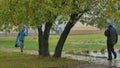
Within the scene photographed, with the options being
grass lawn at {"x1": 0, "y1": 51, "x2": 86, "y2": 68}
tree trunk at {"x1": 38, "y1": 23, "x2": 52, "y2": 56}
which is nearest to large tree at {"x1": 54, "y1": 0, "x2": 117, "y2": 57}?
Answer: tree trunk at {"x1": 38, "y1": 23, "x2": 52, "y2": 56}

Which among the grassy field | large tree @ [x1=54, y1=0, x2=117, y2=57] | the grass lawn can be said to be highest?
large tree @ [x1=54, y1=0, x2=117, y2=57]

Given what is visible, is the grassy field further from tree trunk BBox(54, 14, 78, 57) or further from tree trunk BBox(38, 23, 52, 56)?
tree trunk BBox(54, 14, 78, 57)

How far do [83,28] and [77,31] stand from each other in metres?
1.14

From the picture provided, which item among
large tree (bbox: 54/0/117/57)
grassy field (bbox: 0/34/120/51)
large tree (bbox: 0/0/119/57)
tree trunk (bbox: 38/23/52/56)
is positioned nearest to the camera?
large tree (bbox: 0/0/119/57)

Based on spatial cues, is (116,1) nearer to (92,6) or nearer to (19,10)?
(92,6)

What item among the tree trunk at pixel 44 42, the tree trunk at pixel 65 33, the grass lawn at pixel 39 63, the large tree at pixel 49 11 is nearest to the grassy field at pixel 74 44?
the tree trunk at pixel 44 42

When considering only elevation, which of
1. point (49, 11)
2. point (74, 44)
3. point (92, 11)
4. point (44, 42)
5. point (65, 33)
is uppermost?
point (49, 11)

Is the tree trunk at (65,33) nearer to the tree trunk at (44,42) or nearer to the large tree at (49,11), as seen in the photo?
the large tree at (49,11)

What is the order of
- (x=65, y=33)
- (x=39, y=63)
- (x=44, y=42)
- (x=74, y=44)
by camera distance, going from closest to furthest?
(x=39, y=63), (x=65, y=33), (x=44, y=42), (x=74, y=44)

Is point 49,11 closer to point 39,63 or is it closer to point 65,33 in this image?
point 39,63

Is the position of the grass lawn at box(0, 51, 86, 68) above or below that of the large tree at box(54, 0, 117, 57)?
below

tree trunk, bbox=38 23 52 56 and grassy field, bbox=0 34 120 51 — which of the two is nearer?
tree trunk, bbox=38 23 52 56

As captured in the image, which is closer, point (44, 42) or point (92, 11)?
point (92, 11)

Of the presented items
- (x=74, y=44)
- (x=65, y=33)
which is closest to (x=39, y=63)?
(x=65, y=33)
